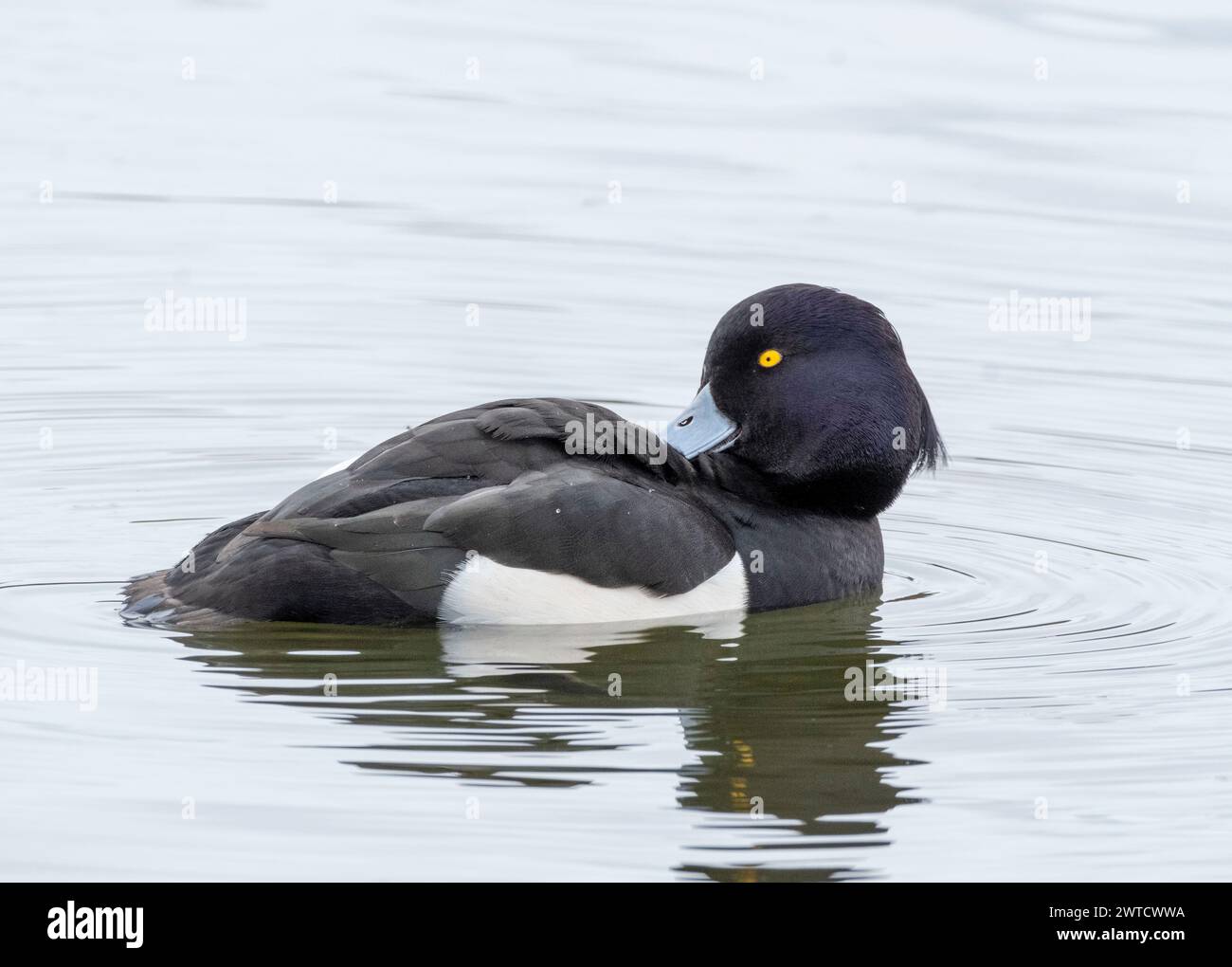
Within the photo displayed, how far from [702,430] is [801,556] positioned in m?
0.67

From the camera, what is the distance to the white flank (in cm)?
834

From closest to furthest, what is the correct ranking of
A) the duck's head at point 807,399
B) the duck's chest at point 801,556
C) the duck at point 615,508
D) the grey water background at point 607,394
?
the grey water background at point 607,394 < the duck at point 615,508 < the duck's chest at point 801,556 < the duck's head at point 807,399

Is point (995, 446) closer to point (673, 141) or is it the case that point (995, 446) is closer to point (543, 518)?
point (543, 518)

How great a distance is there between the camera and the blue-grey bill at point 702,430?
912 cm

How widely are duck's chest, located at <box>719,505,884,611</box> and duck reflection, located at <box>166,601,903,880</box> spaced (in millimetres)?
111

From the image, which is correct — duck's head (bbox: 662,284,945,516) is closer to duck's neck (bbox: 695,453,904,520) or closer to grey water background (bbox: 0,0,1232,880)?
duck's neck (bbox: 695,453,904,520)

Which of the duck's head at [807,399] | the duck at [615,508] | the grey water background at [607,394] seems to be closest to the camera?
the grey water background at [607,394]

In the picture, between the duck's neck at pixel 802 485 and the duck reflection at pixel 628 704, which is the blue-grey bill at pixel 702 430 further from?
the duck reflection at pixel 628 704

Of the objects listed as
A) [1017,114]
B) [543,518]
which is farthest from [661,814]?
[1017,114]

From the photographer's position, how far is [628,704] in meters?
7.89

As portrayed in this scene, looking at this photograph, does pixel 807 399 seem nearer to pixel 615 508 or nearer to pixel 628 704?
pixel 615 508

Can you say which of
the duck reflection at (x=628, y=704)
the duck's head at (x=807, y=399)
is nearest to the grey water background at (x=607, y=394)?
the duck reflection at (x=628, y=704)

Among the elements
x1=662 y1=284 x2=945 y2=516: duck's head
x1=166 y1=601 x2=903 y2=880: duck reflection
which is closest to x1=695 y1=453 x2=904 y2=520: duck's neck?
x1=662 y1=284 x2=945 y2=516: duck's head

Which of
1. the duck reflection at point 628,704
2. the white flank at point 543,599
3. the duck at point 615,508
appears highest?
the duck at point 615,508
